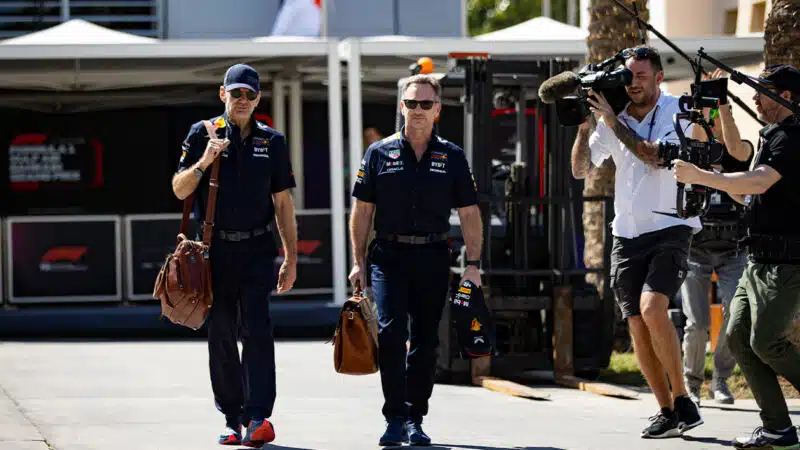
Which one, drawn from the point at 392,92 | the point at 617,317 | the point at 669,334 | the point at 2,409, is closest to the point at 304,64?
the point at 392,92

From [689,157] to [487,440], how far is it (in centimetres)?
187

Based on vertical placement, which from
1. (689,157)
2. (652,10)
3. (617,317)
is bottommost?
Answer: (617,317)

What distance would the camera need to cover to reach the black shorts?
24.6 ft

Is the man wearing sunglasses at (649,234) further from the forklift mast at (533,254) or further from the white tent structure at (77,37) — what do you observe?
the white tent structure at (77,37)

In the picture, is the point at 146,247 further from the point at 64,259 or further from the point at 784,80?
the point at 784,80

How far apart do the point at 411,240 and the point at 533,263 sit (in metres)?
3.30

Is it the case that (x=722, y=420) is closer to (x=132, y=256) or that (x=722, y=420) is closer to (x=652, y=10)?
(x=132, y=256)

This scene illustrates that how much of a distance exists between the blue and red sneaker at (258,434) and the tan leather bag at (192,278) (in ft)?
1.91

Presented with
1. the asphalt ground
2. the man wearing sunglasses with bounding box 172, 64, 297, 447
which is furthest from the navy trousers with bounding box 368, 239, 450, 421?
the man wearing sunglasses with bounding box 172, 64, 297, 447

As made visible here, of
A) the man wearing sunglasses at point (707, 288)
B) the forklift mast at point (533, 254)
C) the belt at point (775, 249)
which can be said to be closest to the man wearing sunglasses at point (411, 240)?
the belt at point (775, 249)

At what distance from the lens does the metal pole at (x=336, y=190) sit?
50.1 ft

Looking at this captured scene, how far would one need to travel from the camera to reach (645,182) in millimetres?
7637

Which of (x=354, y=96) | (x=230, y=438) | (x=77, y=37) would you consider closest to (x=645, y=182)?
(x=230, y=438)

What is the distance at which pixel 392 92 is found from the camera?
70.0 ft
